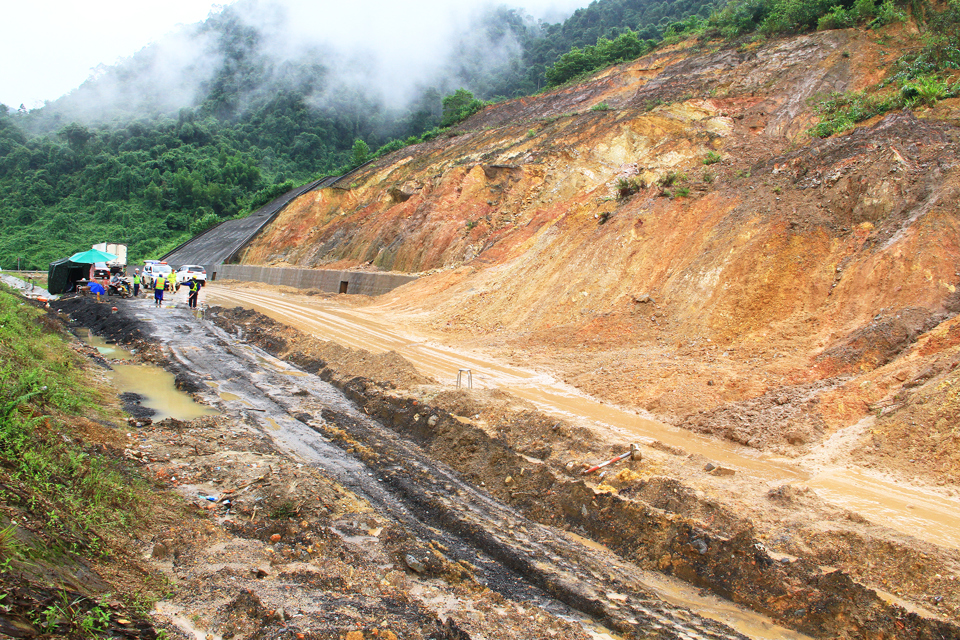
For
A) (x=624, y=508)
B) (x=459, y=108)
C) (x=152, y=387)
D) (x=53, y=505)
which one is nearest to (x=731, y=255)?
(x=624, y=508)

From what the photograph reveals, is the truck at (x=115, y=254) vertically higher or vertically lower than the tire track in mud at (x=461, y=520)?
higher

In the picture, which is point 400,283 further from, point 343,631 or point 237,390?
point 343,631

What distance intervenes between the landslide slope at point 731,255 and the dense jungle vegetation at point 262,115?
10.2ft

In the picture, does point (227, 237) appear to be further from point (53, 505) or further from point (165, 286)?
point (53, 505)

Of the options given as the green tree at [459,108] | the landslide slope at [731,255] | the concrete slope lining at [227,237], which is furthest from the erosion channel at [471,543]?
the green tree at [459,108]

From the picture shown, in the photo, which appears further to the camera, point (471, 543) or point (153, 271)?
point (153, 271)

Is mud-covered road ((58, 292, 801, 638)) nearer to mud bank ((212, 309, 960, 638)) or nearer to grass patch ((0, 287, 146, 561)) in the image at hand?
mud bank ((212, 309, 960, 638))

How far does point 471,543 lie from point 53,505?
3.59m

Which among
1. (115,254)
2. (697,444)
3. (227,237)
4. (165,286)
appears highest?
(227,237)

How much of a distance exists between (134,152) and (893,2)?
81526mm

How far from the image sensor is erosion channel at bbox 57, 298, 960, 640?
4367 millimetres

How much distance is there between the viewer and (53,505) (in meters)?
4.09

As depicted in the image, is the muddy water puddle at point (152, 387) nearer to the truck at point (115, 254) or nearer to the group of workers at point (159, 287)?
the group of workers at point (159, 287)

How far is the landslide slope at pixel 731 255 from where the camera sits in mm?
9492
